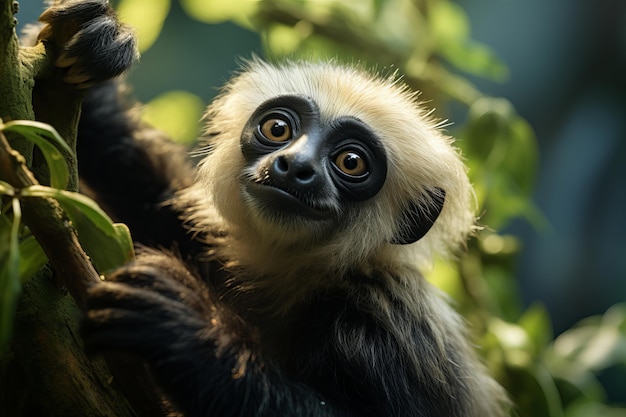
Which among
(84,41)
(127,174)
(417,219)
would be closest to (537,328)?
(417,219)

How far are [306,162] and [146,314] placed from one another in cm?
87

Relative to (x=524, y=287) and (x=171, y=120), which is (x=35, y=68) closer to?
(x=171, y=120)

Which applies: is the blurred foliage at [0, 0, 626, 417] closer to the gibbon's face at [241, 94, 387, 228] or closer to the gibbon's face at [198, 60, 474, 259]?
the gibbon's face at [198, 60, 474, 259]

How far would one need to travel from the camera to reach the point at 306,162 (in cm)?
248

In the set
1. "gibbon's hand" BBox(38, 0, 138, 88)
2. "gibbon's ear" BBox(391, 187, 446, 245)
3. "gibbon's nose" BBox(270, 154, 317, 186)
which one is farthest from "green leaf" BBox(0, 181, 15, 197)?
"gibbon's ear" BBox(391, 187, 446, 245)

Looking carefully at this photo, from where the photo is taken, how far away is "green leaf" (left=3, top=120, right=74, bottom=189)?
4.67 feet

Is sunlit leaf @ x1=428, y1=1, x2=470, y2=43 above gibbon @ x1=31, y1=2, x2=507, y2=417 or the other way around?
above

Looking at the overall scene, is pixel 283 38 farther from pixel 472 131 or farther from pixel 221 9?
pixel 472 131

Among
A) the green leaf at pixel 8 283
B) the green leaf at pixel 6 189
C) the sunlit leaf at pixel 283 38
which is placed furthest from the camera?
the sunlit leaf at pixel 283 38

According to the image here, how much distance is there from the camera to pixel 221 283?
297 cm

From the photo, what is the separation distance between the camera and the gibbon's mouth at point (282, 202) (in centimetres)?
252

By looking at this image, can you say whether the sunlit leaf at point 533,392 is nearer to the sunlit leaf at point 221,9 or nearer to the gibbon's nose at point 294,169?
the gibbon's nose at point 294,169

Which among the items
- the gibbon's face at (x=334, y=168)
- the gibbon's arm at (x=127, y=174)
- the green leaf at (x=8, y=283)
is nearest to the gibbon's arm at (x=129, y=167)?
the gibbon's arm at (x=127, y=174)

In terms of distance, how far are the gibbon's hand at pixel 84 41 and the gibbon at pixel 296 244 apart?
2.3 inches
